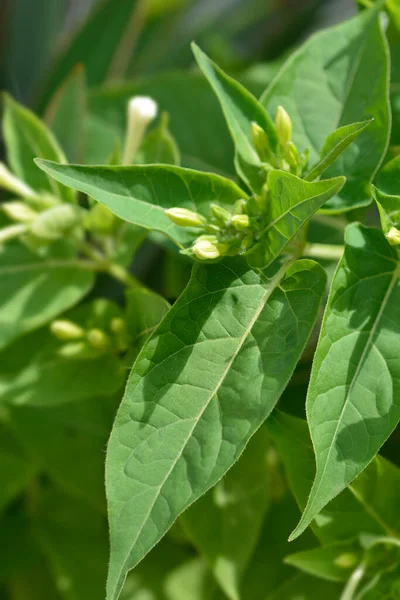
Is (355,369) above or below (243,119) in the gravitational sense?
below

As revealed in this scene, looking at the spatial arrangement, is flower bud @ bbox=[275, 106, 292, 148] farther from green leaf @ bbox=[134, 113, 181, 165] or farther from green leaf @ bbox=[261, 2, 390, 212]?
green leaf @ bbox=[134, 113, 181, 165]

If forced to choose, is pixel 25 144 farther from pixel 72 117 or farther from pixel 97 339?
pixel 97 339

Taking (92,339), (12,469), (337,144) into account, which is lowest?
(12,469)

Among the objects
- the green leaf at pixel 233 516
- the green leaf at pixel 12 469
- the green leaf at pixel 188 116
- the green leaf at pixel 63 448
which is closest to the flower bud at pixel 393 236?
the green leaf at pixel 233 516

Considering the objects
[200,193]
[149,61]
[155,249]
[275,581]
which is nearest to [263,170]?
[200,193]

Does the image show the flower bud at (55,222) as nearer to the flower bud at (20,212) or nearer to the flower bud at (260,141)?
the flower bud at (20,212)

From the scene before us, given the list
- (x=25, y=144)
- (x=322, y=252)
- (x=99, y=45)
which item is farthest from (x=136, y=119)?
(x=99, y=45)

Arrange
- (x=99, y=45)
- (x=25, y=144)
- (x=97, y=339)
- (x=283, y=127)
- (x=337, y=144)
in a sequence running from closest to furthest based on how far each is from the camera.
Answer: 1. (x=337, y=144)
2. (x=283, y=127)
3. (x=97, y=339)
4. (x=25, y=144)
5. (x=99, y=45)

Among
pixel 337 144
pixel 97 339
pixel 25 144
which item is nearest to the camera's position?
pixel 337 144
